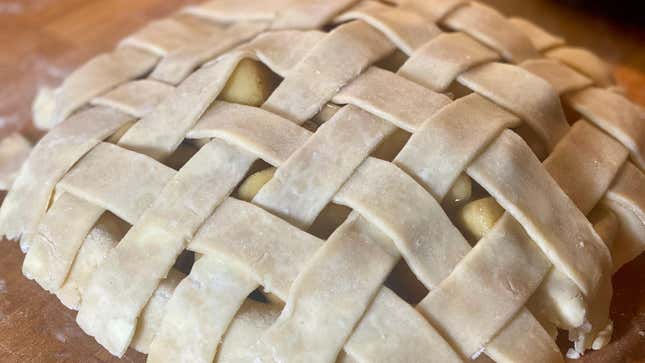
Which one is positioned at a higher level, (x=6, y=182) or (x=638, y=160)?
(x=638, y=160)

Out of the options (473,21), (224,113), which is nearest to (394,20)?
(473,21)

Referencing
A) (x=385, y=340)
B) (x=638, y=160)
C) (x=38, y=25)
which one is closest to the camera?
(x=385, y=340)

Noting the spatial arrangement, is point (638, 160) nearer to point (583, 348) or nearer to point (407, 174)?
point (583, 348)

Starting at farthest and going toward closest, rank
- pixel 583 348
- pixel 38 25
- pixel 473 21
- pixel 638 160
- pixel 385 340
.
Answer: pixel 38 25, pixel 473 21, pixel 638 160, pixel 583 348, pixel 385 340

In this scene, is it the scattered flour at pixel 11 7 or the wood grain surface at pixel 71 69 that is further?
the scattered flour at pixel 11 7

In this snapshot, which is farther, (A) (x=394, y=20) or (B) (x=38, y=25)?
→ (B) (x=38, y=25)

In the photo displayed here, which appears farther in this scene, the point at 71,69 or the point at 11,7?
the point at 11,7

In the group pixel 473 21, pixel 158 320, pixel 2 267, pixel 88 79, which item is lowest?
pixel 2 267

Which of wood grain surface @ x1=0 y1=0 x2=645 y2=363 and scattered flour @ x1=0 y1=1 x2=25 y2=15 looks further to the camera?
→ scattered flour @ x1=0 y1=1 x2=25 y2=15
